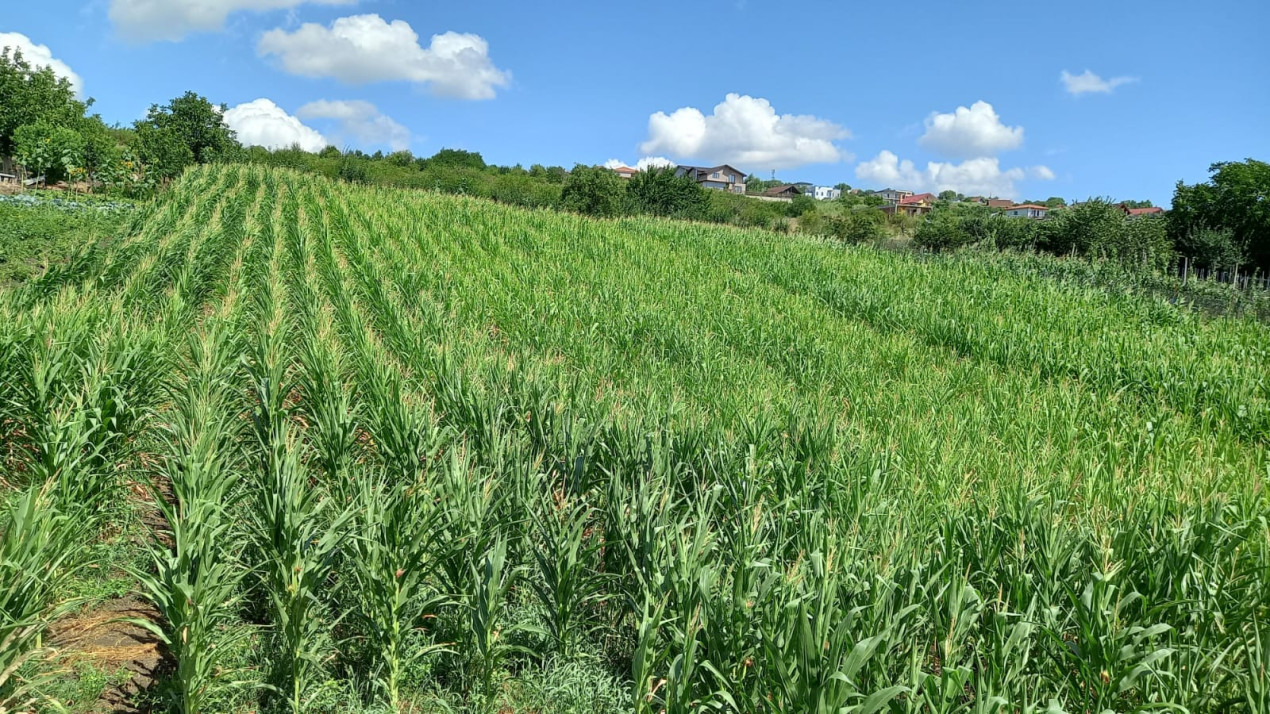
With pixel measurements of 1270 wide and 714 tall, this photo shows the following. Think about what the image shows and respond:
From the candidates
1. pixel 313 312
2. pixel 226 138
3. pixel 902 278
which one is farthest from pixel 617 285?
pixel 226 138

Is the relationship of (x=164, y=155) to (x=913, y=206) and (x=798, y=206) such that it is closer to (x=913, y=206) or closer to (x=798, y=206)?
(x=798, y=206)

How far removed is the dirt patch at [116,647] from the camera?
2871mm

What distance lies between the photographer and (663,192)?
40.6 meters

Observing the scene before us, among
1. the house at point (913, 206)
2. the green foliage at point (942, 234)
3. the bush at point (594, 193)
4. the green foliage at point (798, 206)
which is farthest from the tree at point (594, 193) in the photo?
the house at point (913, 206)

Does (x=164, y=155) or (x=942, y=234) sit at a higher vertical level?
(x=164, y=155)

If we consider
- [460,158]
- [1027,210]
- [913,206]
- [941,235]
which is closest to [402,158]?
[460,158]

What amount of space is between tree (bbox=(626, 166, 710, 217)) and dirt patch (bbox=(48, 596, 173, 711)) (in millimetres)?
37279

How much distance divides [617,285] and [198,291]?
240 inches

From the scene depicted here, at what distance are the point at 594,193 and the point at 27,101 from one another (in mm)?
47329

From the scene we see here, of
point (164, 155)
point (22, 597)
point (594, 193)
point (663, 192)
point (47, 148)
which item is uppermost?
point (47, 148)

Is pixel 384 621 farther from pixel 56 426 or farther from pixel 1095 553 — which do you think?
pixel 1095 553

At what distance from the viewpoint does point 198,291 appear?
947 centimetres

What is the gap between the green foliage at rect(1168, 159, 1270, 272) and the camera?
154 ft

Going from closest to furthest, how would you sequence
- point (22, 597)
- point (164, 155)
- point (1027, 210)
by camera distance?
1. point (22, 597)
2. point (164, 155)
3. point (1027, 210)
